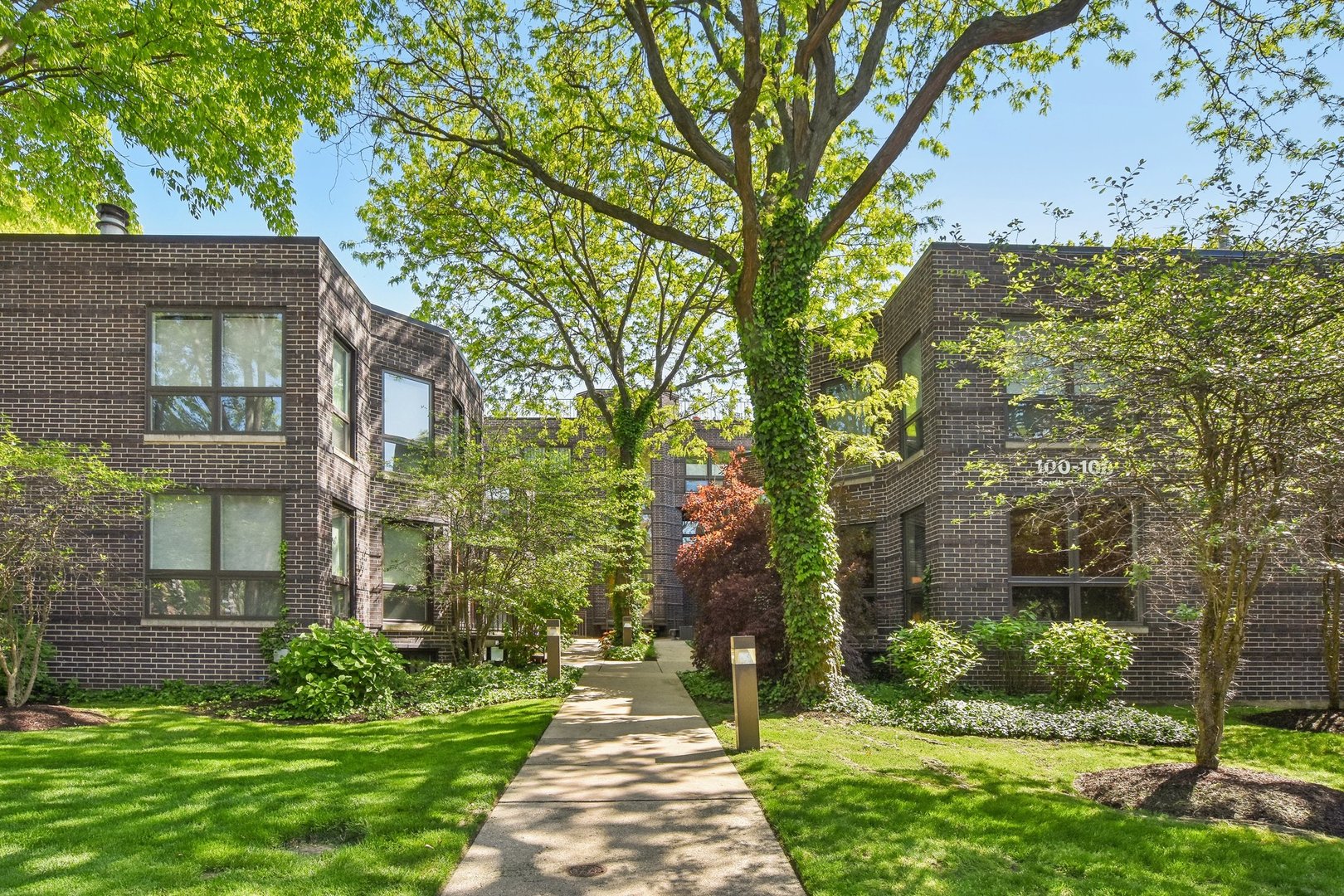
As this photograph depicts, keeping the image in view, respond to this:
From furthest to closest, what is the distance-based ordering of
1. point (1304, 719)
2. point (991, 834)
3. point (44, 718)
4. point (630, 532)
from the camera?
point (630, 532)
point (1304, 719)
point (44, 718)
point (991, 834)

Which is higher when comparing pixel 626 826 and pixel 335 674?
pixel 335 674

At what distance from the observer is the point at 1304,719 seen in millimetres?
11688

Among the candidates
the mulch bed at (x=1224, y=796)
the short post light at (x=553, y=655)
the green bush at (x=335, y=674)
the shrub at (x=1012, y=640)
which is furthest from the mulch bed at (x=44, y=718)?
the shrub at (x=1012, y=640)

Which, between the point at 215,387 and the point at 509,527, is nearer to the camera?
the point at 215,387

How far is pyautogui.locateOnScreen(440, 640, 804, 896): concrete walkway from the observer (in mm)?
5207

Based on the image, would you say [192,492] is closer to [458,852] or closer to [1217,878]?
[458,852]

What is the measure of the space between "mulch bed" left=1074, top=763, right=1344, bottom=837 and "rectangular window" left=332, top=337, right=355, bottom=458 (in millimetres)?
11880

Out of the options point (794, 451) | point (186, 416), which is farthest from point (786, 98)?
point (186, 416)

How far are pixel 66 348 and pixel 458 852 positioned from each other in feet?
38.6

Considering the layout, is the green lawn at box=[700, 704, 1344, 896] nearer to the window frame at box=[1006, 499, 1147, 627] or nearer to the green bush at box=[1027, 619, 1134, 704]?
the green bush at box=[1027, 619, 1134, 704]

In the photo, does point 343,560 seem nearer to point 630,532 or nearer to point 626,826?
point 630,532

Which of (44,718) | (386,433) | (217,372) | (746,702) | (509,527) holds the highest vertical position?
(217,372)

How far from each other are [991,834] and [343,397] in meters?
13.0

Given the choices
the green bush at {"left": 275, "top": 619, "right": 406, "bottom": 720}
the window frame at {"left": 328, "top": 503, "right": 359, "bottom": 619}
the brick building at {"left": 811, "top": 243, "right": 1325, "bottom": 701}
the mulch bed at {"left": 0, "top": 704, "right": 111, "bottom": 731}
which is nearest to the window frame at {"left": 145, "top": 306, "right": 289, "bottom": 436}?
the window frame at {"left": 328, "top": 503, "right": 359, "bottom": 619}
